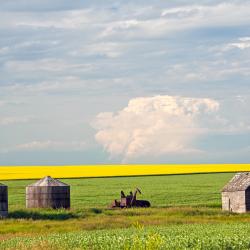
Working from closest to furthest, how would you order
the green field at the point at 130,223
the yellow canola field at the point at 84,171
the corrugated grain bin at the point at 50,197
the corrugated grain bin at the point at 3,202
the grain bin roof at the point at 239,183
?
the green field at the point at 130,223 < the corrugated grain bin at the point at 3,202 < the corrugated grain bin at the point at 50,197 < the grain bin roof at the point at 239,183 < the yellow canola field at the point at 84,171

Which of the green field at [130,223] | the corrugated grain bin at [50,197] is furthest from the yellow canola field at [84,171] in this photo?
the corrugated grain bin at [50,197]

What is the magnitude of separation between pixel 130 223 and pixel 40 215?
7791 mm

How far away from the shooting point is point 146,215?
4438cm

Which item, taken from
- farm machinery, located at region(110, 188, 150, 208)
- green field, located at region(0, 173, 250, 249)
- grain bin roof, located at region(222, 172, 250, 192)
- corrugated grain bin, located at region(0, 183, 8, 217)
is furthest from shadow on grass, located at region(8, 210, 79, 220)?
grain bin roof, located at region(222, 172, 250, 192)

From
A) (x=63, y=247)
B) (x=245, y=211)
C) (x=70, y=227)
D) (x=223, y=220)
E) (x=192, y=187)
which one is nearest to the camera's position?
(x=63, y=247)

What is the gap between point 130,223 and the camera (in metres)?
39.4

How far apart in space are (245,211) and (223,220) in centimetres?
868

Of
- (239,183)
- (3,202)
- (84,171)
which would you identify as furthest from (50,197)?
(84,171)

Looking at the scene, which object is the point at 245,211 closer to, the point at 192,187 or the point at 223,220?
the point at 223,220

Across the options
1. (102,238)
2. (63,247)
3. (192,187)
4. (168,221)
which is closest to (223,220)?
(168,221)

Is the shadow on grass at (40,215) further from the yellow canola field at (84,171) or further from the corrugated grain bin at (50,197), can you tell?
the yellow canola field at (84,171)

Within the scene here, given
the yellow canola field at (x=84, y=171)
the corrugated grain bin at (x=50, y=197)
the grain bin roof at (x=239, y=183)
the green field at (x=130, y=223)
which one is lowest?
the green field at (x=130, y=223)

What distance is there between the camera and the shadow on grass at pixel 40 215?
4381 cm

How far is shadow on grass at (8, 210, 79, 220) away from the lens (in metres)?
43.8
